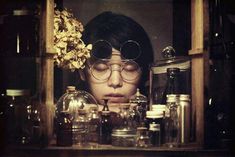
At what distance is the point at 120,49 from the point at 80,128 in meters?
0.48

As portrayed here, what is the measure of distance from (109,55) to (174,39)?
12.9 inches

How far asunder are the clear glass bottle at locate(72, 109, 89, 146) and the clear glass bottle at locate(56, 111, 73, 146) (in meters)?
0.03

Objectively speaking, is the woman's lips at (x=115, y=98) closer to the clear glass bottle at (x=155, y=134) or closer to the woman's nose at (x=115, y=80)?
the woman's nose at (x=115, y=80)

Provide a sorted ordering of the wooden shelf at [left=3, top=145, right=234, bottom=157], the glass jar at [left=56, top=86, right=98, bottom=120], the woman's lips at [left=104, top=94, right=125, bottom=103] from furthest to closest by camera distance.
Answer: the woman's lips at [left=104, top=94, right=125, bottom=103], the glass jar at [left=56, top=86, right=98, bottom=120], the wooden shelf at [left=3, top=145, right=234, bottom=157]

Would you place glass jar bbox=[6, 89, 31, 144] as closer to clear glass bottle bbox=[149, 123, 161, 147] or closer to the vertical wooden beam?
the vertical wooden beam

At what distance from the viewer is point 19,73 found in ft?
5.45

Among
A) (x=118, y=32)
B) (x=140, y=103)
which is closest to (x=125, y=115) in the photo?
(x=140, y=103)

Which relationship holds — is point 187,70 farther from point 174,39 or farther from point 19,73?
point 19,73

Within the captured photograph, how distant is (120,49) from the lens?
193 cm

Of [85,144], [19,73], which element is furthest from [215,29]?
[19,73]

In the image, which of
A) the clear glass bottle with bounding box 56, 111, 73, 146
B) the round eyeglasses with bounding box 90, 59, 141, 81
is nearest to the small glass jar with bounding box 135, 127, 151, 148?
the clear glass bottle with bounding box 56, 111, 73, 146

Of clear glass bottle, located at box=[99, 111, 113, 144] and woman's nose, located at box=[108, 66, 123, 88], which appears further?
woman's nose, located at box=[108, 66, 123, 88]

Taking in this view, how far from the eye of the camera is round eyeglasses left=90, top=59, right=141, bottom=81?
6.19 ft

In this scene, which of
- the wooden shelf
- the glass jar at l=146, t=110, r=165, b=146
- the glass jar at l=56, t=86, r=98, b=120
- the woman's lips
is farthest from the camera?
the woman's lips
